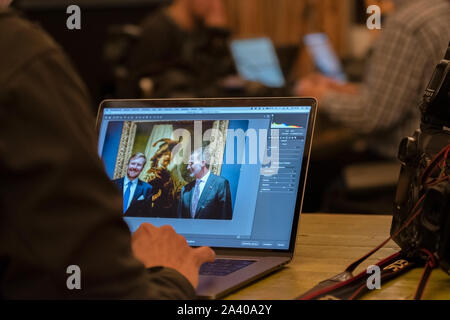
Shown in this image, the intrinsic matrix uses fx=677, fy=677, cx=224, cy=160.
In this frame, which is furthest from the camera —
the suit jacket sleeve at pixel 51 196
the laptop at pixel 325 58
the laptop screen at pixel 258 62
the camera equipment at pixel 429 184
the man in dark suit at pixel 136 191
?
the laptop at pixel 325 58

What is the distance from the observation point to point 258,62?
13.2ft

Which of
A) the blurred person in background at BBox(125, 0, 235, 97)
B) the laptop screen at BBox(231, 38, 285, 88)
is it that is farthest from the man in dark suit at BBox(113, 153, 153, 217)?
the laptop screen at BBox(231, 38, 285, 88)

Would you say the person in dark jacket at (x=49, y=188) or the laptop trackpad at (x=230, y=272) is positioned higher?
the person in dark jacket at (x=49, y=188)

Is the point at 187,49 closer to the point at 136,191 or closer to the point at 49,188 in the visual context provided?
the point at 136,191

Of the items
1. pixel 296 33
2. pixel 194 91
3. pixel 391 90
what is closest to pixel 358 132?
pixel 391 90

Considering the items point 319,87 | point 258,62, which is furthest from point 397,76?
point 258,62

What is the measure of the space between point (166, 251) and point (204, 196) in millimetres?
165

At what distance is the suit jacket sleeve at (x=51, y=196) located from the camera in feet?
2.09

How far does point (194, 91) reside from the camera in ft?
9.93

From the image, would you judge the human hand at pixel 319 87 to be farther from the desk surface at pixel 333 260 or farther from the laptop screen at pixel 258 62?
the desk surface at pixel 333 260

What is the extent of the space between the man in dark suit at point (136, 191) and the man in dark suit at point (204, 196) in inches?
2.3

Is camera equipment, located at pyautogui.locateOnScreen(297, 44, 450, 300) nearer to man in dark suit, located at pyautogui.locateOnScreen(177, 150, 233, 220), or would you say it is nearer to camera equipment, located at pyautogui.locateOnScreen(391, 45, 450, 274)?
camera equipment, located at pyautogui.locateOnScreen(391, 45, 450, 274)

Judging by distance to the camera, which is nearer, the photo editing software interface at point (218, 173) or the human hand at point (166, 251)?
the human hand at point (166, 251)

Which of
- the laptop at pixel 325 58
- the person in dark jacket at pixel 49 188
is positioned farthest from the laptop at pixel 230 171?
the laptop at pixel 325 58
